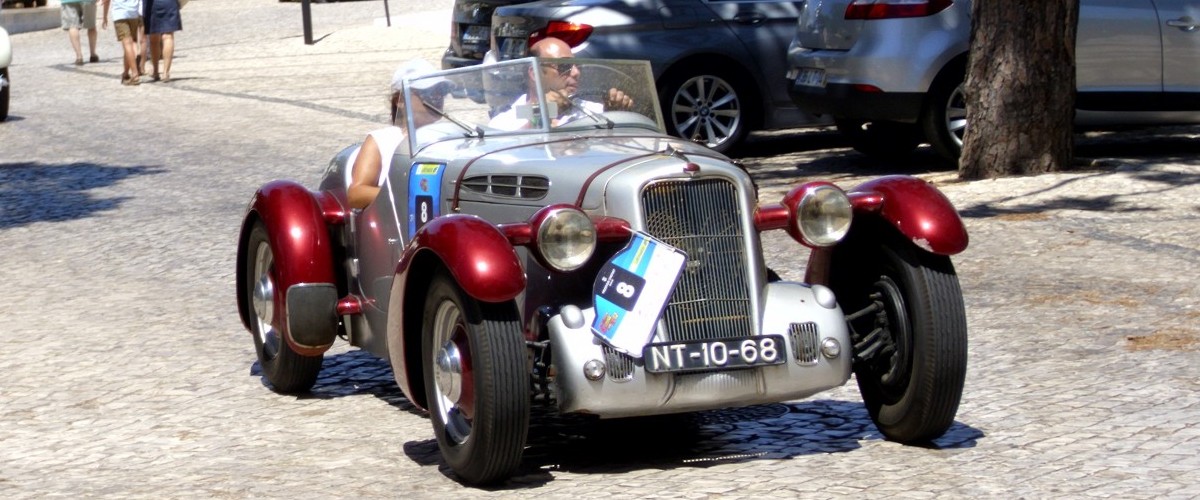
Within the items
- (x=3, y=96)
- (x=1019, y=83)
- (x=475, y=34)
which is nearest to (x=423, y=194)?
(x=1019, y=83)

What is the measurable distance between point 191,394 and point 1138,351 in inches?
147

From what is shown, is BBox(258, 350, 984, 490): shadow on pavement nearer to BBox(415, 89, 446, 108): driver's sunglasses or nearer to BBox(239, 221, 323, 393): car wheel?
BBox(239, 221, 323, 393): car wheel

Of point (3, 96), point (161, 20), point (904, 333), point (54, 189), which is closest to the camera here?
point (904, 333)

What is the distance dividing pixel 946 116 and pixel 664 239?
23.7ft

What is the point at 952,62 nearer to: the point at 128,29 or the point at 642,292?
the point at 642,292

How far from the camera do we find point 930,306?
539 cm

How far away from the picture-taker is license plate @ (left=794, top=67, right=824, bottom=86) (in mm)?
12320

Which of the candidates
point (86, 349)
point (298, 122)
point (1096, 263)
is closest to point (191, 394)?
point (86, 349)

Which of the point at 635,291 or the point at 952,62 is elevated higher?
the point at 635,291

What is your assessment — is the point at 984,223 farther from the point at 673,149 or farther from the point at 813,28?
the point at 673,149

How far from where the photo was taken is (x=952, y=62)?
→ 12.1 m

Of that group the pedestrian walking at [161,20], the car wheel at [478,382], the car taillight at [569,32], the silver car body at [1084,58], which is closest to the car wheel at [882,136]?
the silver car body at [1084,58]

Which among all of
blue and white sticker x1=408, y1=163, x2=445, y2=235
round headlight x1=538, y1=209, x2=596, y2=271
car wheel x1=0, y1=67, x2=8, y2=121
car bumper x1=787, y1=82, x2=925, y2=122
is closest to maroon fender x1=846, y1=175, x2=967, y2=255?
round headlight x1=538, y1=209, x2=596, y2=271

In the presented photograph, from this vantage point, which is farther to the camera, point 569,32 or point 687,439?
point 569,32
